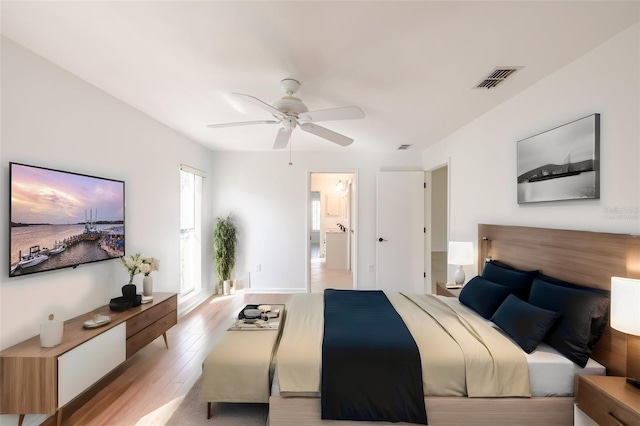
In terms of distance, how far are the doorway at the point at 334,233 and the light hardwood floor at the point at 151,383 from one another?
230cm

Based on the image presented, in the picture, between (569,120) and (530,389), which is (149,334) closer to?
(530,389)

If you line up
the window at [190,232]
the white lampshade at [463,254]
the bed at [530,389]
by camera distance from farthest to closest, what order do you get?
1. the window at [190,232]
2. the white lampshade at [463,254]
3. the bed at [530,389]

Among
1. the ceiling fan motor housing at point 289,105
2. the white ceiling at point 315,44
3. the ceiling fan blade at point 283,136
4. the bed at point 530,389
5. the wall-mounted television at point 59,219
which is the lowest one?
the bed at point 530,389

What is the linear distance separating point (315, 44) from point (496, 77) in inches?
61.2

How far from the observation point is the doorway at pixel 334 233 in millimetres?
5305

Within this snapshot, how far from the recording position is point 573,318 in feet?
5.94

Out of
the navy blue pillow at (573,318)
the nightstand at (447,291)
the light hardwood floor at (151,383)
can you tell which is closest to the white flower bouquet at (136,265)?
the light hardwood floor at (151,383)

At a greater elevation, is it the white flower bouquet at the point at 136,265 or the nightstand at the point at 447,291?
the white flower bouquet at the point at 136,265

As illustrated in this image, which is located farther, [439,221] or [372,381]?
[439,221]

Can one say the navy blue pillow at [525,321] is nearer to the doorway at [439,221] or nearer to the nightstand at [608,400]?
the nightstand at [608,400]

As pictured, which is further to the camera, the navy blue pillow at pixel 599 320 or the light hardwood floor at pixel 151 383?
the light hardwood floor at pixel 151 383

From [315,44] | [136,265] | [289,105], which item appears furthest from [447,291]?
[136,265]

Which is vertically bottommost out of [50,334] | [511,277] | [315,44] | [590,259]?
[50,334]

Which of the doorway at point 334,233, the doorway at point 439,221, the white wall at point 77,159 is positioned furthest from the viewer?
the doorway at point 439,221
